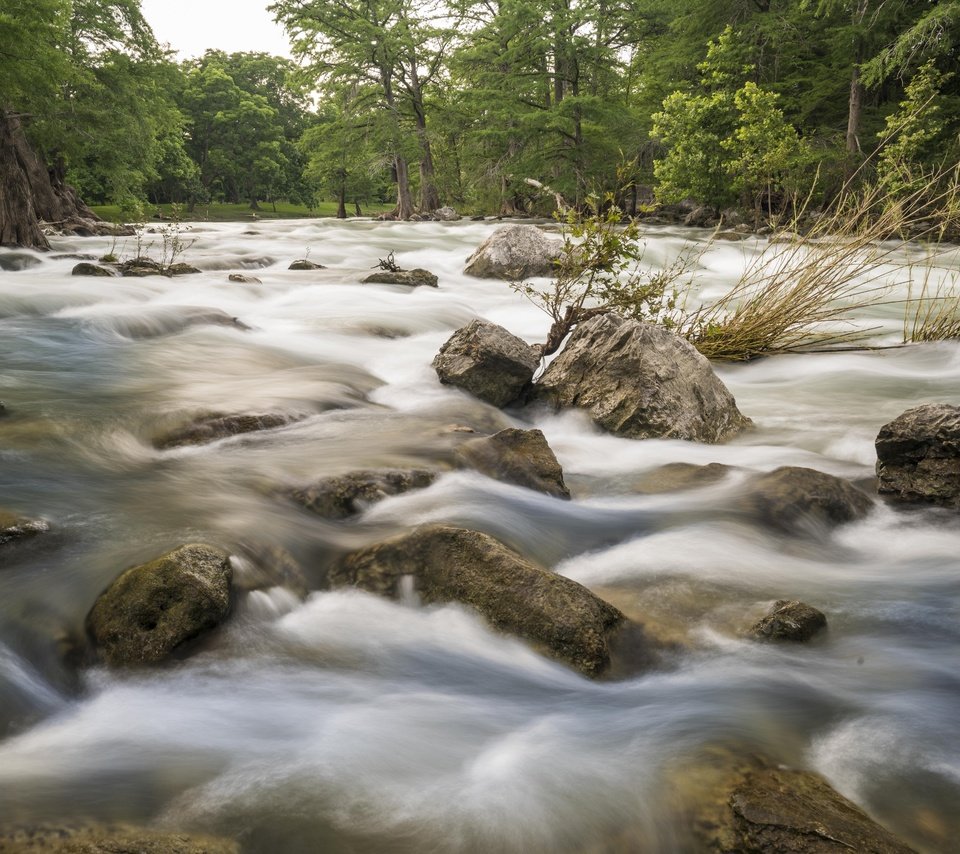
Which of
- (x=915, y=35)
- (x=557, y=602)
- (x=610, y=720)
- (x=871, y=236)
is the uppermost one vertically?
(x=915, y=35)

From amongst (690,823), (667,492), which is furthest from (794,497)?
(690,823)

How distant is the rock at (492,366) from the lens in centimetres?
591

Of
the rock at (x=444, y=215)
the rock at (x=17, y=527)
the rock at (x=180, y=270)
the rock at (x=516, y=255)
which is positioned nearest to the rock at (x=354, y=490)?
the rock at (x=17, y=527)

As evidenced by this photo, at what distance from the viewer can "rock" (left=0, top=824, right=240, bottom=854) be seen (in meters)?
1.73

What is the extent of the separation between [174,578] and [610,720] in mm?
1625

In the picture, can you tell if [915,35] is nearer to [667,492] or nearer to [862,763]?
[667,492]

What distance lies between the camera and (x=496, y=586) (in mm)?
3043

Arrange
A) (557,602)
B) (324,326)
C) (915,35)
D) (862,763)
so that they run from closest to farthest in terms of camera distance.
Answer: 1. (862,763)
2. (557,602)
3. (324,326)
4. (915,35)

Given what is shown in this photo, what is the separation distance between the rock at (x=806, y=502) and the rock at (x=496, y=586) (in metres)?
1.47

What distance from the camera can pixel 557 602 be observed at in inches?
115

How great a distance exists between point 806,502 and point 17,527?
12.8ft

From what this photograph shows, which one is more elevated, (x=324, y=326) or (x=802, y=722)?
(x=324, y=326)

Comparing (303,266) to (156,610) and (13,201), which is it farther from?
(156,610)

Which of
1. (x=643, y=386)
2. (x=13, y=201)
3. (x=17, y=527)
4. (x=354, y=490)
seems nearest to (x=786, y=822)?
(x=354, y=490)
